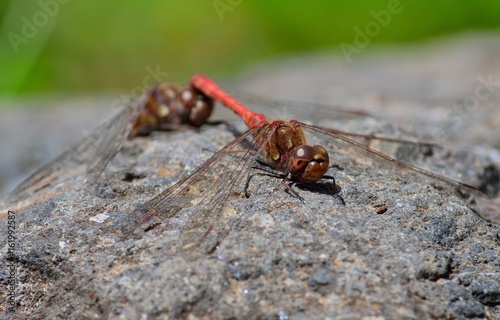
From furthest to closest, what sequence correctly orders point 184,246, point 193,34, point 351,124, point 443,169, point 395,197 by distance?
point 193,34, point 351,124, point 443,169, point 395,197, point 184,246

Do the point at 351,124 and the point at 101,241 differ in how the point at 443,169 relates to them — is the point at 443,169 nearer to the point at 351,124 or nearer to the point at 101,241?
the point at 351,124

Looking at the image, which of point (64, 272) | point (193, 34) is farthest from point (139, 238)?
point (193, 34)
